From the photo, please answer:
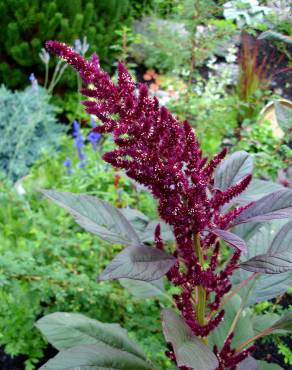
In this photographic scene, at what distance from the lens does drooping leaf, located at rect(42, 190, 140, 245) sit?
→ 118 cm

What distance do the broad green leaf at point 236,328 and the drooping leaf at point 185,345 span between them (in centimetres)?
38

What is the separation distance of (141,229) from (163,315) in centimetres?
26

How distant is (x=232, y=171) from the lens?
48.6 inches

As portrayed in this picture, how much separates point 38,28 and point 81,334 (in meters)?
3.10

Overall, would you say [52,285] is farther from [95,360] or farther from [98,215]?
[98,215]

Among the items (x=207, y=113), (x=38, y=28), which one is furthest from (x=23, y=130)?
(x=207, y=113)

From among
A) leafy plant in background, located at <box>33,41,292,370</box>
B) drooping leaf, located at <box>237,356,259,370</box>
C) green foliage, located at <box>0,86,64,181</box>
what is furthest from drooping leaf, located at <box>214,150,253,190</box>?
green foliage, located at <box>0,86,64,181</box>

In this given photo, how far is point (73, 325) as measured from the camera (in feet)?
4.92

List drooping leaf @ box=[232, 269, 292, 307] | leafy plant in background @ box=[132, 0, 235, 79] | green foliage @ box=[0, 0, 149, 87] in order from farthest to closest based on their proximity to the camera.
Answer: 1. green foliage @ box=[0, 0, 149, 87]
2. leafy plant in background @ box=[132, 0, 235, 79]
3. drooping leaf @ box=[232, 269, 292, 307]

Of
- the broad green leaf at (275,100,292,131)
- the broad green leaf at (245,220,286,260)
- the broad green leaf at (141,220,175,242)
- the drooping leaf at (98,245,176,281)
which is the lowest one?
the broad green leaf at (245,220,286,260)

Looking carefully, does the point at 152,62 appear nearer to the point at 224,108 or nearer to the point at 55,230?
the point at 224,108

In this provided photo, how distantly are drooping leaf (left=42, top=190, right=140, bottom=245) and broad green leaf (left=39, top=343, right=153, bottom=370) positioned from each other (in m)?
0.32

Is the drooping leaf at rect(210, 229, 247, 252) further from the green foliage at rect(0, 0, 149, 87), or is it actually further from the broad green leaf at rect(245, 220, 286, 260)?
the green foliage at rect(0, 0, 149, 87)

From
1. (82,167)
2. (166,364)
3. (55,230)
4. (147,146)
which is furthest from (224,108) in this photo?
(147,146)
